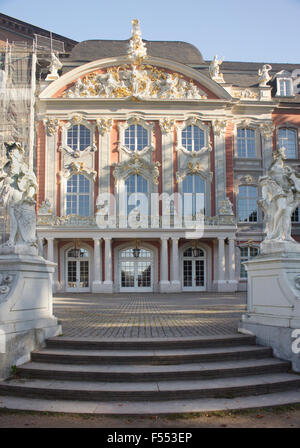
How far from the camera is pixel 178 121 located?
2808cm

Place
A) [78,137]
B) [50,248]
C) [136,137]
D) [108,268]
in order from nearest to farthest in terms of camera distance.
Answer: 1. [50,248]
2. [108,268]
3. [78,137]
4. [136,137]

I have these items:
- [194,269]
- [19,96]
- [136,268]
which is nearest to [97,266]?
[136,268]

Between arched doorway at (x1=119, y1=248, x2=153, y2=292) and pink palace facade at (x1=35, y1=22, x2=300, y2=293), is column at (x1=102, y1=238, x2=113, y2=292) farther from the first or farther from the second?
arched doorway at (x1=119, y1=248, x2=153, y2=292)

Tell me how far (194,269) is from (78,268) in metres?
7.52

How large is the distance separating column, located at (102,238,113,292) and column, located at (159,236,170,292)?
10.2 feet

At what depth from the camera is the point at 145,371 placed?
5.83 metres

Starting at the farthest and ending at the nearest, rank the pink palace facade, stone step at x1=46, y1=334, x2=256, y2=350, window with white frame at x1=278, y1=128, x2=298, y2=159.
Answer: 1. window with white frame at x1=278, y1=128, x2=298, y2=159
2. the pink palace facade
3. stone step at x1=46, y1=334, x2=256, y2=350

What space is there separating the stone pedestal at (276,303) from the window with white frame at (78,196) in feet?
66.0

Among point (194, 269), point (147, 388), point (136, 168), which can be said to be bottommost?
point (147, 388)

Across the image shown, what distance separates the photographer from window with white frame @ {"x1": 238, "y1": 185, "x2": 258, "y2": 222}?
2808 cm

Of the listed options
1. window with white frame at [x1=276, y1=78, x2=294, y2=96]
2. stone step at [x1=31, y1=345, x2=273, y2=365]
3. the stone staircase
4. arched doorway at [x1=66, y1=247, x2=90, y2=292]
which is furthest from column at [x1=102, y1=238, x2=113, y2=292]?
stone step at [x1=31, y1=345, x2=273, y2=365]

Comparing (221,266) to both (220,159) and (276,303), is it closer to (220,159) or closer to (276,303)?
(220,159)

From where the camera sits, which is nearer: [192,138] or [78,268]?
Answer: [78,268]

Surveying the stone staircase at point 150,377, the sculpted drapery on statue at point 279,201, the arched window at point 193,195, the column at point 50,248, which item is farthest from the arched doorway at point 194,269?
the stone staircase at point 150,377
